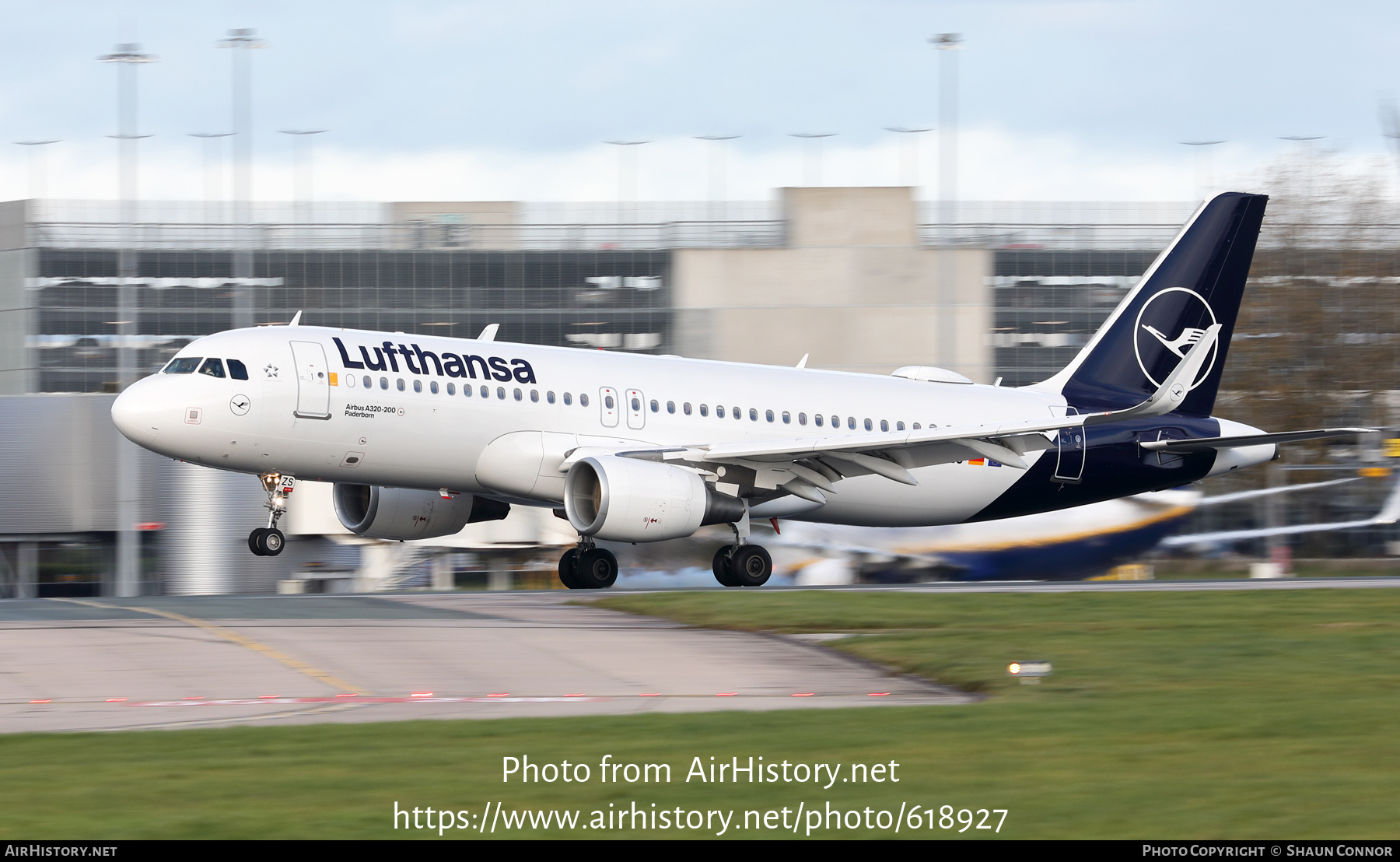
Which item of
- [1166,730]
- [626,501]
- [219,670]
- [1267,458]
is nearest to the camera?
[1166,730]

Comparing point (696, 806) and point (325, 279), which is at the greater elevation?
point (325, 279)

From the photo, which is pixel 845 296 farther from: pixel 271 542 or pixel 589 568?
pixel 271 542

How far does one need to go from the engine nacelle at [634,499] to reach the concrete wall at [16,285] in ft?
220

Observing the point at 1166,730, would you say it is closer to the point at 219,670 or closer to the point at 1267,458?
the point at 219,670

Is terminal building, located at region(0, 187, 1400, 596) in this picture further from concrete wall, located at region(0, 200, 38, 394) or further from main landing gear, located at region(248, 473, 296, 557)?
main landing gear, located at region(248, 473, 296, 557)

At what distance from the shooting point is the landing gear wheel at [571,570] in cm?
2766

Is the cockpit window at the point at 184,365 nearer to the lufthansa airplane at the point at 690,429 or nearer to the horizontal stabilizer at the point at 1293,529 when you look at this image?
the lufthansa airplane at the point at 690,429

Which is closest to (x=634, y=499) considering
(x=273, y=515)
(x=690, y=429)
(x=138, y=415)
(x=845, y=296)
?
(x=690, y=429)

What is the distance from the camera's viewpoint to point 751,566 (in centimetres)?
2852

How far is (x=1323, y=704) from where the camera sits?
13.5m

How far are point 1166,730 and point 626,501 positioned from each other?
46.7 ft

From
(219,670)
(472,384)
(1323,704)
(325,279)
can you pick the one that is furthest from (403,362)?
(325,279)

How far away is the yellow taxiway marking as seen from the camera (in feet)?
48.5

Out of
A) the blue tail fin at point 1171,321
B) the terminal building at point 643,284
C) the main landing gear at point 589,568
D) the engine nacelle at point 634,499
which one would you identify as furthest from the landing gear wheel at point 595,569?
the terminal building at point 643,284
